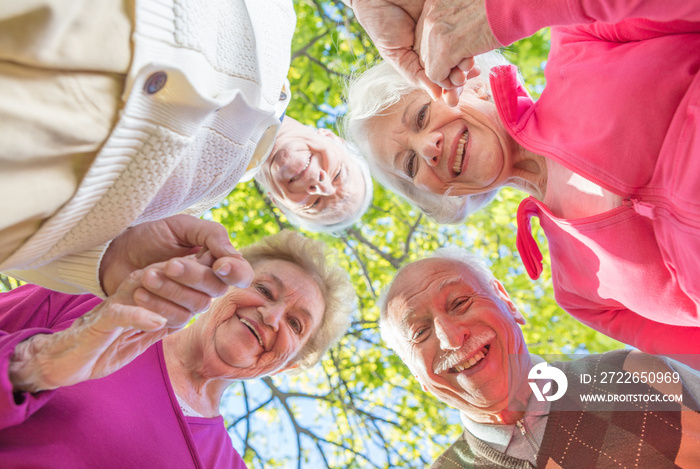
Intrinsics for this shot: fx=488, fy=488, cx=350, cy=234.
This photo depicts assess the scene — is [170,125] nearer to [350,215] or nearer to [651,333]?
[651,333]

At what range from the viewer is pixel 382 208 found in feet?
16.6

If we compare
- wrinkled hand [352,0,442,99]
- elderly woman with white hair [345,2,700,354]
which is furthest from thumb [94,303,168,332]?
elderly woman with white hair [345,2,700,354]

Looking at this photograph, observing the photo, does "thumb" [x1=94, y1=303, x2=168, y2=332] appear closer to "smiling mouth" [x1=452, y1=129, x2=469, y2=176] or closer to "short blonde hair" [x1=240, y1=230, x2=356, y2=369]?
"smiling mouth" [x1=452, y1=129, x2=469, y2=176]

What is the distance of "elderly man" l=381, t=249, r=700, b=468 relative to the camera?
2254 millimetres

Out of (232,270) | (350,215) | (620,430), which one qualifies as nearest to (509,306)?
(620,430)

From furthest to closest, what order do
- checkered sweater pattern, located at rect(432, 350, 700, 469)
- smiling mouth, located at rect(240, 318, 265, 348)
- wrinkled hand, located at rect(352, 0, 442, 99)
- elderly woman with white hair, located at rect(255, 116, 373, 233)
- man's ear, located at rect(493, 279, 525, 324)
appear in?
elderly woman with white hair, located at rect(255, 116, 373, 233) < man's ear, located at rect(493, 279, 525, 324) < smiling mouth, located at rect(240, 318, 265, 348) < checkered sweater pattern, located at rect(432, 350, 700, 469) < wrinkled hand, located at rect(352, 0, 442, 99)

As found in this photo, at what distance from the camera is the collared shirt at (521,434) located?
2484 millimetres

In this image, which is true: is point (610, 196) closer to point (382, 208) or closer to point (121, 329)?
point (121, 329)

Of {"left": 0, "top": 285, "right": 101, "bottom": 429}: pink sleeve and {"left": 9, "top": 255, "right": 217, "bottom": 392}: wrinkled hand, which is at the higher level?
{"left": 9, "top": 255, "right": 217, "bottom": 392}: wrinkled hand

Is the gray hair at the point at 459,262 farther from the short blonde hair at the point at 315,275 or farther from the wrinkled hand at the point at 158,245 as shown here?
the wrinkled hand at the point at 158,245

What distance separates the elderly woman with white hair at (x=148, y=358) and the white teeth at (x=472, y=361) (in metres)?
0.85

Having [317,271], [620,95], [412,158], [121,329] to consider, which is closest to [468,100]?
[412,158]

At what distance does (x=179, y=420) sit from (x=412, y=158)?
1.63 m

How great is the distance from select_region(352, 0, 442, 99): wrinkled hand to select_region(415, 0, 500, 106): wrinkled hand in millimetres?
114
